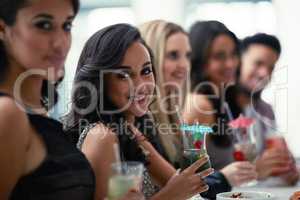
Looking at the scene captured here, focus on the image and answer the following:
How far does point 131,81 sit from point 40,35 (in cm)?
35

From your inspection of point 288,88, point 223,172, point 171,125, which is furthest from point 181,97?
point 288,88

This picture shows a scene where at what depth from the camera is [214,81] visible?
6.94 ft

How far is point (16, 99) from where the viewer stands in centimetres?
109

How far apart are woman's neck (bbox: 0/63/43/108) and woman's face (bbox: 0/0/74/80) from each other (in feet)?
0.06

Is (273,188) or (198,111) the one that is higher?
(198,111)

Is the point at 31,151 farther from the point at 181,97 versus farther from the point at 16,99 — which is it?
the point at 181,97

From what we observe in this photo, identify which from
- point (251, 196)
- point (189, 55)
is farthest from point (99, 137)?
point (189, 55)

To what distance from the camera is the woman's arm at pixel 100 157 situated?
4.22ft

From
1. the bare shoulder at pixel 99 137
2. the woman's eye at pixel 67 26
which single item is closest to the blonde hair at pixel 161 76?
the bare shoulder at pixel 99 137

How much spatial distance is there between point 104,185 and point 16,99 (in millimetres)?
343

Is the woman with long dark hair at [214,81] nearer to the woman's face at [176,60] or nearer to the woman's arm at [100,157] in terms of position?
the woman's face at [176,60]

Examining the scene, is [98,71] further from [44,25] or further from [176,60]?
[176,60]

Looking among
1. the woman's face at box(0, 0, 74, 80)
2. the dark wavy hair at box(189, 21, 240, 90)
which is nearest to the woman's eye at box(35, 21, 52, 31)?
the woman's face at box(0, 0, 74, 80)

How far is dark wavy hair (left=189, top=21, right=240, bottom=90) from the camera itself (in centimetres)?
204
